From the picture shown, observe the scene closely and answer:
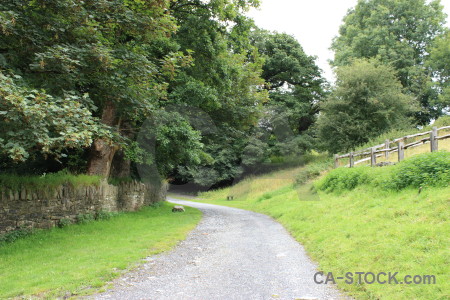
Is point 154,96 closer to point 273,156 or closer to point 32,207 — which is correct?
point 32,207

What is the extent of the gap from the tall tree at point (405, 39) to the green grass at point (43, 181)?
103 ft

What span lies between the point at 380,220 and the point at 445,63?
31.5 metres

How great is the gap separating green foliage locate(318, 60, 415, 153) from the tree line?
0.35ft

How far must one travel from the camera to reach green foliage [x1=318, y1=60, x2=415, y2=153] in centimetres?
2512

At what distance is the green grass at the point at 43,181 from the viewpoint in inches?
362

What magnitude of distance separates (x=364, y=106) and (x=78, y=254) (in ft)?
78.2

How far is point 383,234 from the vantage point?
23.2 feet

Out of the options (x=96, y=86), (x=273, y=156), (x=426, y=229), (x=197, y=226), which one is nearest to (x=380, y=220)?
(x=426, y=229)

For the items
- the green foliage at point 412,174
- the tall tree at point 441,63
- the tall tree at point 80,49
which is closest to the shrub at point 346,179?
the green foliage at point 412,174

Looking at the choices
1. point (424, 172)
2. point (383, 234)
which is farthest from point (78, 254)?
point (424, 172)

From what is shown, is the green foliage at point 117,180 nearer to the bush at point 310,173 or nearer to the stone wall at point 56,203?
the stone wall at point 56,203

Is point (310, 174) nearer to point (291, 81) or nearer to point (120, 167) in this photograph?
point (120, 167)

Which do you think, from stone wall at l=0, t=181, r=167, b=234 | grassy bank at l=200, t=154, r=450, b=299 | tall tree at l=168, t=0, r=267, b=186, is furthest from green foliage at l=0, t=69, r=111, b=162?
tall tree at l=168, t=0, r=267, b=186

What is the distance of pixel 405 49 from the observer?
3456 cm
